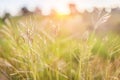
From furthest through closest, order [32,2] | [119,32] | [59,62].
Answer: [32,2]
[119,32]
[59,62]

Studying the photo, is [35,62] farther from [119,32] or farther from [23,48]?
[119,32]

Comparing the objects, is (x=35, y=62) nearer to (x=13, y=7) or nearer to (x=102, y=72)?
(x=102, y=72)

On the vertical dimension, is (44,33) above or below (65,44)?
above

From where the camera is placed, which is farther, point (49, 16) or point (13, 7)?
point (13, 7)

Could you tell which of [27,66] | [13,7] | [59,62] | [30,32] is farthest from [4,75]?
[13,7]

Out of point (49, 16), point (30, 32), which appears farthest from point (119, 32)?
point (30, 32)

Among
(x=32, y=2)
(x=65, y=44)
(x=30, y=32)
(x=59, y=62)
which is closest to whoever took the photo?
(x=30, y=32)

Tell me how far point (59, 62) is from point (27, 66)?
211 millimetres

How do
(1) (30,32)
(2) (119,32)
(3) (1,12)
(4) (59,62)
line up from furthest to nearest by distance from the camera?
(3) (1,12)
(2) (119,32)
(4) (59,62)
(1) (30,32)

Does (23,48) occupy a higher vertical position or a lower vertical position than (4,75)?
higher

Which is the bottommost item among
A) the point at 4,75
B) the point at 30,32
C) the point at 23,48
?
the point at 4,75

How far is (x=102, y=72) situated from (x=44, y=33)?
0.43 meters

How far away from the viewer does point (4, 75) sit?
2604 mm

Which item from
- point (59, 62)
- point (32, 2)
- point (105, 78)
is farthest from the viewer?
point (32, 2)
